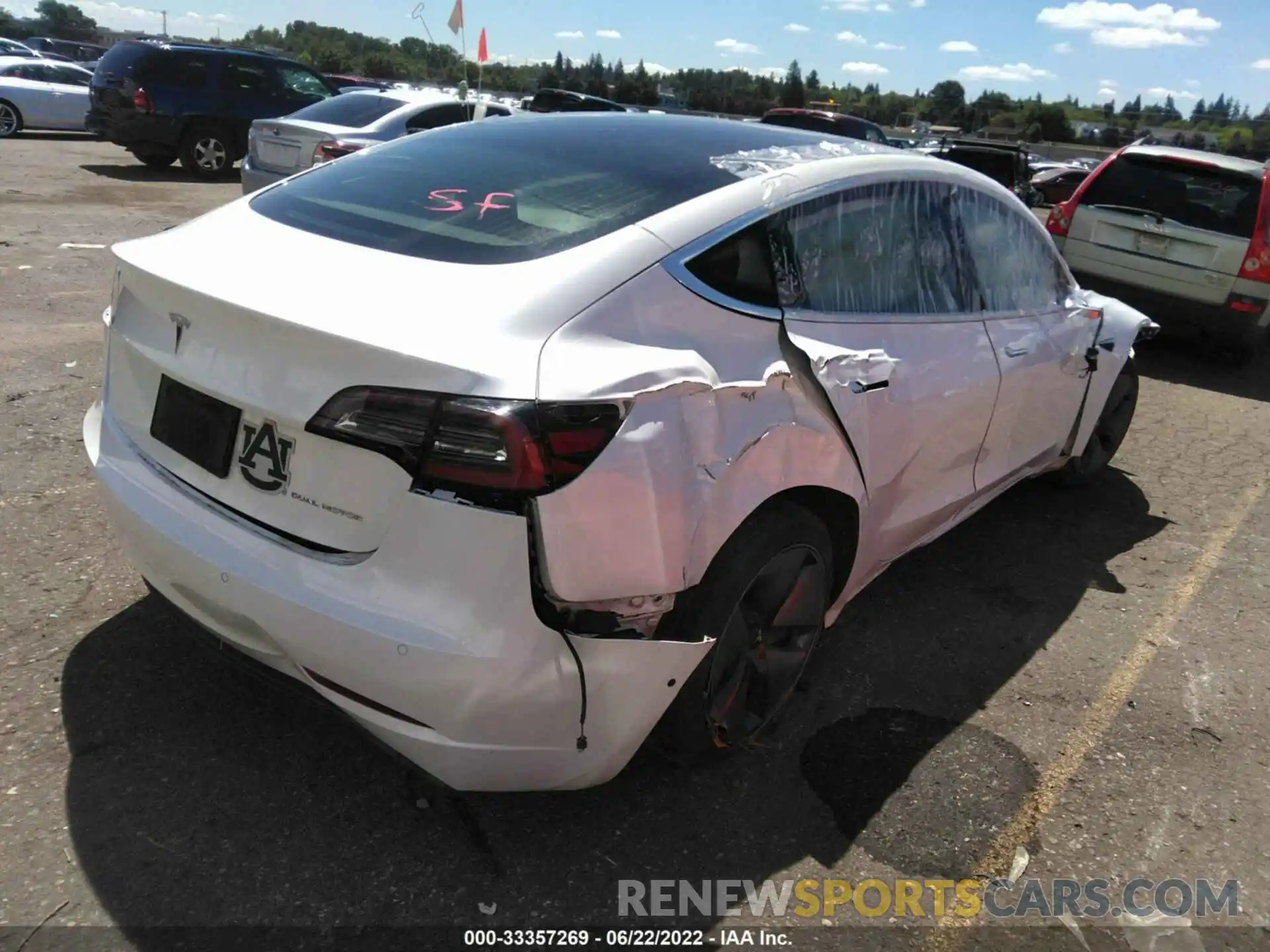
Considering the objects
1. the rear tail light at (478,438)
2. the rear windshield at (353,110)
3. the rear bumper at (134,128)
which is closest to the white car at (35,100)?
the rear bumper at (134,128)

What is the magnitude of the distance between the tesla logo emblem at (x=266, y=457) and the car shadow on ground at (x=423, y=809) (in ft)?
1.57

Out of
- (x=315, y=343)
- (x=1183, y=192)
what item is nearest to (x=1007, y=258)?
(x=315, y=343)

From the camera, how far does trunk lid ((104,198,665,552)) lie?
6.66 feet

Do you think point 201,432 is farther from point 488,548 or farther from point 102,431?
point 488,548

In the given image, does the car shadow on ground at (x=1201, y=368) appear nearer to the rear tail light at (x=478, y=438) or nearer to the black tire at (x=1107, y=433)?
the black tire at (x=1107, y=433)

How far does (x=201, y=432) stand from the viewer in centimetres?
234

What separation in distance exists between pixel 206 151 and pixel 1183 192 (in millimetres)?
12426

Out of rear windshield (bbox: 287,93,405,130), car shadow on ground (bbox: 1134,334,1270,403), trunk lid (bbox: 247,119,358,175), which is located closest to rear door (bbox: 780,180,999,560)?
car shadow on ground (bbox: 1134,334,1270,403)

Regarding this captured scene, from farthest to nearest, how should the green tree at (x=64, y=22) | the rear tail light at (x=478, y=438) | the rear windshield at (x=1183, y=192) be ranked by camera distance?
the green tree at (x=64, y=22) → the rear windshield at (x=1183, y=192) → the rear tail light at (x=478, y=438)

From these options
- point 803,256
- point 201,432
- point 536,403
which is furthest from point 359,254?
point 803,256

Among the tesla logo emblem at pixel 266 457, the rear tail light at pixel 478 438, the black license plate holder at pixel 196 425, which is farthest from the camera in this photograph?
the black license plate holder at pixel 196 425

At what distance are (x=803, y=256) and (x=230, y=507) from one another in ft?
5.41

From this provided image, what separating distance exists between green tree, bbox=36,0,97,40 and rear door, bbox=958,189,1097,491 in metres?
78.2

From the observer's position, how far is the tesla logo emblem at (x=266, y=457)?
2.18 metres
